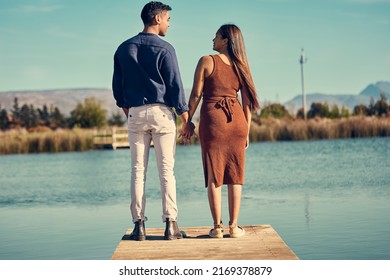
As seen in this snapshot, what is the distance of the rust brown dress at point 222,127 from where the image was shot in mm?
5141

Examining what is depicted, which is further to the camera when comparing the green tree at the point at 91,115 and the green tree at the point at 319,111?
the green tree at the point at 91,115

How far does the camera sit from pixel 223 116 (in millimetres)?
5145

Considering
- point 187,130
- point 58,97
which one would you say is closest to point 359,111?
point 187,130

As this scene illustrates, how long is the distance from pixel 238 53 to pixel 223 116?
1.43 feet

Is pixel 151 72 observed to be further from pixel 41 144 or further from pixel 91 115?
pixel 91 115

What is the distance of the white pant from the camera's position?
4980mm

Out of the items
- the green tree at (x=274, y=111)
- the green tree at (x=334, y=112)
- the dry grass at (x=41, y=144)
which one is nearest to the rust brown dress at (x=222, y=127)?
the dry grass at (x=41, y=144)

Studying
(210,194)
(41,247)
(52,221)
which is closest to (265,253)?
(210,194)

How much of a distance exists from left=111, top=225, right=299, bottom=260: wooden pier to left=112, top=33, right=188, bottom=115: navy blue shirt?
34.1 inches

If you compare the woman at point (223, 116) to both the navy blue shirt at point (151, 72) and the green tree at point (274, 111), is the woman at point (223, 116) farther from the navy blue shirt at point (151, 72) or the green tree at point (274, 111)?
the green tree at point (274, 111)
